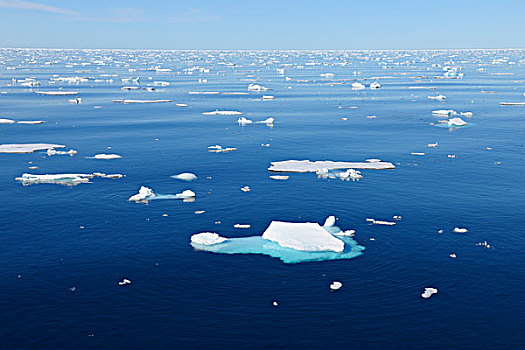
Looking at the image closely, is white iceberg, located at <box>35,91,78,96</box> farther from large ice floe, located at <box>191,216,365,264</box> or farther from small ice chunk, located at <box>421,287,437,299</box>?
small ice chunk, located at <box>421,287,437,299</box>

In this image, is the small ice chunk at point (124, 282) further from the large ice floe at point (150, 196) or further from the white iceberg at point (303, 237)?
the large ice floe at point (150, 196)

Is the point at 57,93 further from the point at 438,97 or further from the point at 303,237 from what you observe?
the point at 303,237

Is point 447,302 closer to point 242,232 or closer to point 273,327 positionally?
point 273,327

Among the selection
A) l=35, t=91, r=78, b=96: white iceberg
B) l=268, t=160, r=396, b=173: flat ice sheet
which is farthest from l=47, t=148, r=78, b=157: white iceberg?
l=35, t=91, r=78, b=96: white iceberg

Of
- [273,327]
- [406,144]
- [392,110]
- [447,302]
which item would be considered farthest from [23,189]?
[392,110]

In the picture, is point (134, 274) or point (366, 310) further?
point (134, 274)

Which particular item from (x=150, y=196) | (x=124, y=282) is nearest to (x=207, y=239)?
(x=124, y=282)

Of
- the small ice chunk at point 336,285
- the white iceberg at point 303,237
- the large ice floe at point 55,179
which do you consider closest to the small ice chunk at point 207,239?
the white iceberg at point 303,237
